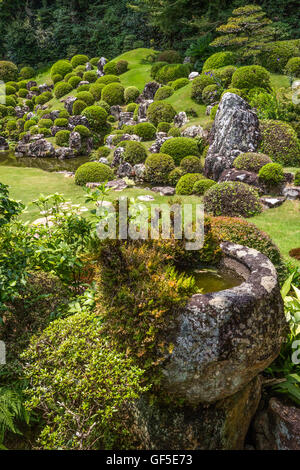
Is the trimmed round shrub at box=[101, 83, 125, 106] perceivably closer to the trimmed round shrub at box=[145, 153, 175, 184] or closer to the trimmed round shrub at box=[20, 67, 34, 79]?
the trimmed round shrub at box=[145, 153, 175, 184]

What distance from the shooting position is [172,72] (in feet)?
71.0

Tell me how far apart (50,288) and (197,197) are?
24.8 ft

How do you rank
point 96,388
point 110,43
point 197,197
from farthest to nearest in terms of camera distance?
point 110,43
point 197,197
point 96,388

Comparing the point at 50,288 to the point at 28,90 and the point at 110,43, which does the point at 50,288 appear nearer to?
the point at 28,90

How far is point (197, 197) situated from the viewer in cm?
1080

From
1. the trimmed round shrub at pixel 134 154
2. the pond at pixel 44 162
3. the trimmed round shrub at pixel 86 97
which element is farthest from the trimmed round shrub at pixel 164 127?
the trimmed round shrub at pixel 86 97

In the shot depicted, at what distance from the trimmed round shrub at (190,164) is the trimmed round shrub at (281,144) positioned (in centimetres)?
238

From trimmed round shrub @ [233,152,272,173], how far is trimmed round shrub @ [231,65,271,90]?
5.36 meters

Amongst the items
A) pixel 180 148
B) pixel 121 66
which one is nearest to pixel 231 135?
pixel 180 148

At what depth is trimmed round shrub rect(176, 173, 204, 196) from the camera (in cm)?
1135

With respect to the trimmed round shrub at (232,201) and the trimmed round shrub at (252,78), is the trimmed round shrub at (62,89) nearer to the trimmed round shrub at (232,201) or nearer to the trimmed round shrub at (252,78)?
the trimmed round shrub at (252,78)

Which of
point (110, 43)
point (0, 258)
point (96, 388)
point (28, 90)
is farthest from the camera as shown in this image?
point (110, 43)
